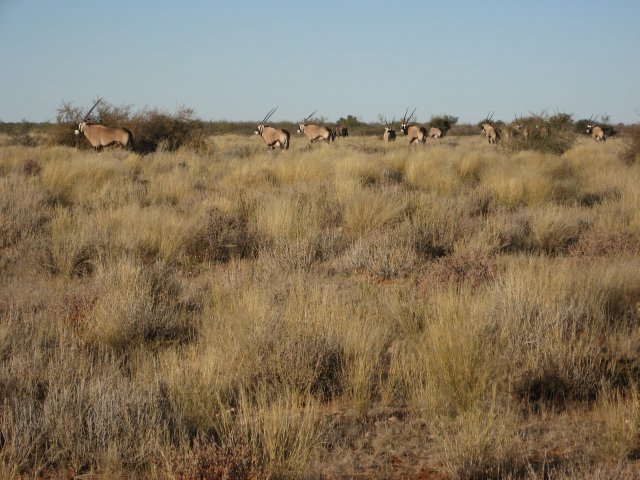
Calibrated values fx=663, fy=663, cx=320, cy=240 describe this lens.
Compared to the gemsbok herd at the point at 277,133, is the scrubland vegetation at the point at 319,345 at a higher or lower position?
lower

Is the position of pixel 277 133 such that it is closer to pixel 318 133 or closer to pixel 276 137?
pixel 276 137

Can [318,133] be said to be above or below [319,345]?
above

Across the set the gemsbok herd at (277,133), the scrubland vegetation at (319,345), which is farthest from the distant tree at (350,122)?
the scrubland vegetation at (319,345)

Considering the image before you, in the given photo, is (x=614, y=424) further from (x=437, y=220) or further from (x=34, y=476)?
(x=437, y=220)

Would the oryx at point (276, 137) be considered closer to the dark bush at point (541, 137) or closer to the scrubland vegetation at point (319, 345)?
the dark bush at point (541, 137)

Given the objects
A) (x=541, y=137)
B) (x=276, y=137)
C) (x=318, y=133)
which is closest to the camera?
(x=541, y=137)

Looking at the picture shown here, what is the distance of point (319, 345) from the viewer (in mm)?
4414

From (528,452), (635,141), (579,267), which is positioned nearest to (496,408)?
(528,452)

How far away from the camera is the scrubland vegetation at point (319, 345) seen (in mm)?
3271

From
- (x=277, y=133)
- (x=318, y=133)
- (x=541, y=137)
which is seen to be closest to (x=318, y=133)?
(x=318, y=133)

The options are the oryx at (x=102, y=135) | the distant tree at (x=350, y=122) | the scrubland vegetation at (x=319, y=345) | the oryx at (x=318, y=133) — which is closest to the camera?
the scrubland vegetation at (x=319, y=345)

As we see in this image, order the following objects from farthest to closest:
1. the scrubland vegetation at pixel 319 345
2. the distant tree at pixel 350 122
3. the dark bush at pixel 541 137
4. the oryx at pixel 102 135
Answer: the distant tree at pixel 350 122
the dark bush at pixel 541 137
the oryx at pixel 102 135
the scrubland vegetation at pixel 319 345

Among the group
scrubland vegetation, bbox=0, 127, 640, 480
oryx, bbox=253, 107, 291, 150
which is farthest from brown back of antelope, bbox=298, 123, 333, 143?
scrubland vegetation, bbox=0, 127, 640, 480

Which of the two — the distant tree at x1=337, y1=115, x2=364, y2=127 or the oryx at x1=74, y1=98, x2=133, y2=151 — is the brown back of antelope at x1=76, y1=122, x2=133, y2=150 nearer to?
the oryx at x1=74, y1=98, x2=133, y2=151
